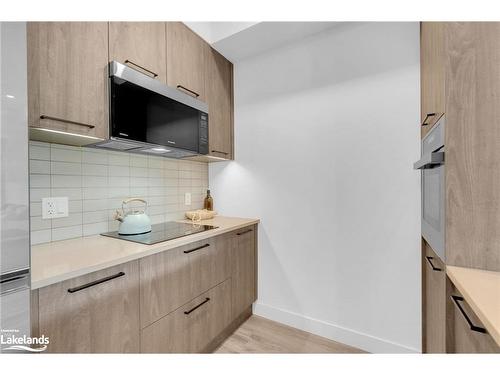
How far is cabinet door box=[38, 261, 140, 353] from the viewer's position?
750 millimetres

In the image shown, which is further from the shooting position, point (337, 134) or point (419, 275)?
point (337, 134)

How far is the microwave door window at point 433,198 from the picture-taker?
2.96ft

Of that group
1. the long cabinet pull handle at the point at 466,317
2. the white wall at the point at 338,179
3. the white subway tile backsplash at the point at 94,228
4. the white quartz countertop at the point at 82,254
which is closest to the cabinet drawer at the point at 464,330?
the long cabinet pull handle at the point at 466,317

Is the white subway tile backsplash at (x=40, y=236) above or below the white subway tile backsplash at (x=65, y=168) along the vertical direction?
below

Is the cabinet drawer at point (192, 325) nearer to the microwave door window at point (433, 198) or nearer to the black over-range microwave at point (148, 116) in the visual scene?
the black over-range microwave at point (148, 116)

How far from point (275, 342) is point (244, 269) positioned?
56 cm

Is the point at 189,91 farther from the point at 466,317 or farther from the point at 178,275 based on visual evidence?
the point at 466,317

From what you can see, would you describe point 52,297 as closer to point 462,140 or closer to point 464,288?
point 464,288

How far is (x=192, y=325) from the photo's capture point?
129 centimetres

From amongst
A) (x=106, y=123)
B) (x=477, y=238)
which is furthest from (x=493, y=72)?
(x=106, y=123)

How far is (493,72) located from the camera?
735 mm

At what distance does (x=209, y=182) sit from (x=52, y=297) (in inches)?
63.1

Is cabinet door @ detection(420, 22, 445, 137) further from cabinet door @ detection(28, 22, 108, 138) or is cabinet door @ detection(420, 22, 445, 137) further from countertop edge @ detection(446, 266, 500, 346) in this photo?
cabinet door @ detection(28, 22, 108, 138)

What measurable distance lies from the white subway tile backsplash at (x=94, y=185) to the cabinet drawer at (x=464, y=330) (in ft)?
5.82
